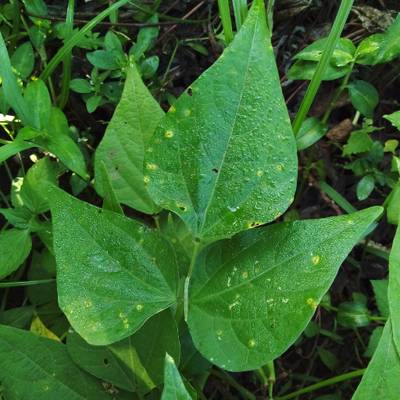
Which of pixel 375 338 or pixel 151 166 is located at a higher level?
pixel 151 166

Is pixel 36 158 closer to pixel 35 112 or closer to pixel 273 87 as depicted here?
pixel 35 112

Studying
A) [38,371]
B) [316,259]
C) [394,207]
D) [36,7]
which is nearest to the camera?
[316,259]

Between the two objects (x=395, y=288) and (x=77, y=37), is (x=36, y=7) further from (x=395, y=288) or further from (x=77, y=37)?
(x=395, y=288)

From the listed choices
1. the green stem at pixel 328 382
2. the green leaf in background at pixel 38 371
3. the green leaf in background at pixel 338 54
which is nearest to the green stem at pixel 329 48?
the green leaf in background at pixel 338 54

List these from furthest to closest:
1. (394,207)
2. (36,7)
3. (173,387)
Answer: (36,7) < (394,207) < (173,387)

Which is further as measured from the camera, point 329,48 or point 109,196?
point 329,48

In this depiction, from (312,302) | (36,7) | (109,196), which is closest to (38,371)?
(109,196)
